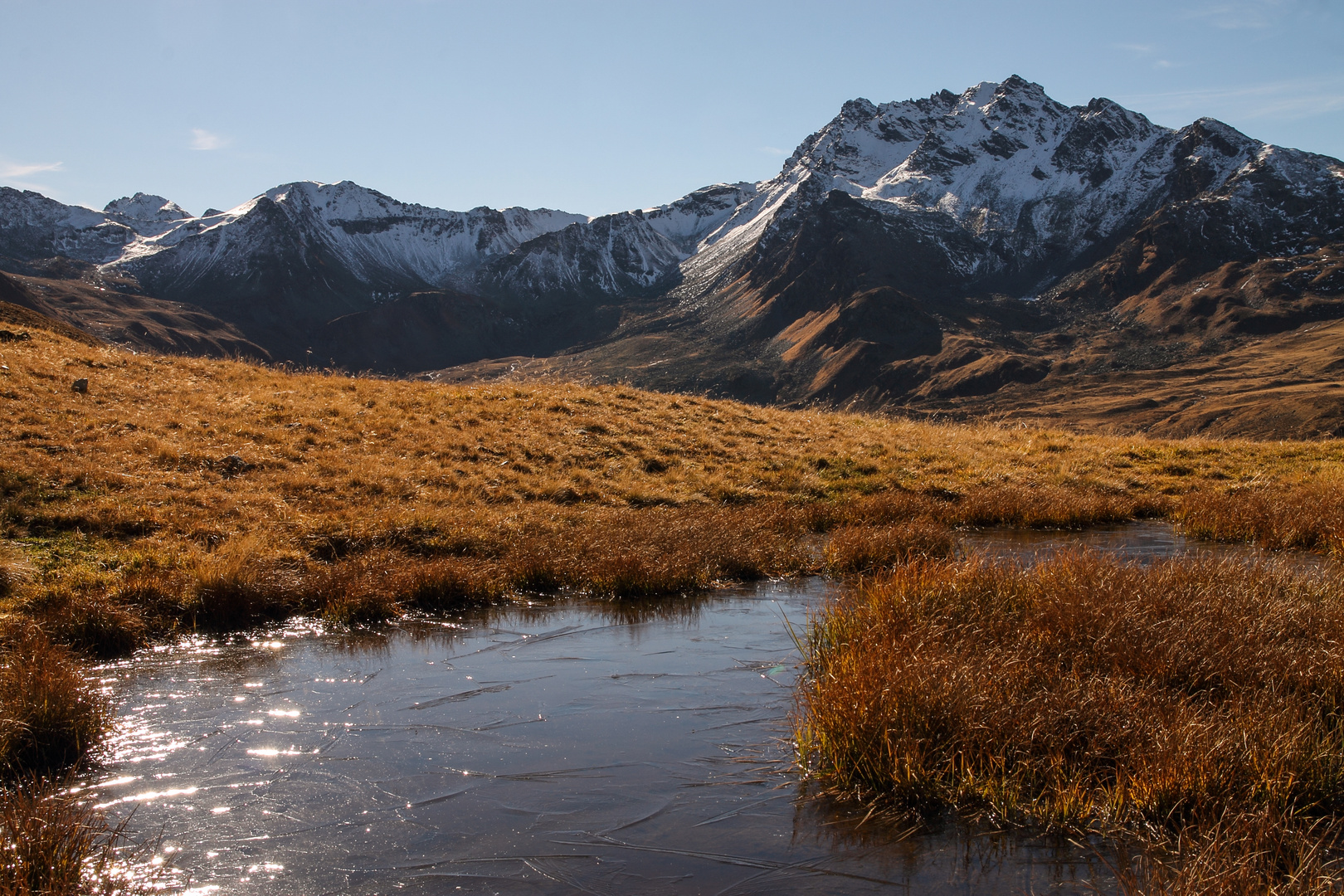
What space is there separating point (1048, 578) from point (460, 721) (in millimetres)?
7337

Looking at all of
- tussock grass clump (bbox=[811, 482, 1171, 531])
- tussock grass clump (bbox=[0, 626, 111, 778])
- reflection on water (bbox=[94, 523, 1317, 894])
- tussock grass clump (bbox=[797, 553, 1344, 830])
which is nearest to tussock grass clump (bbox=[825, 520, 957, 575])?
tussock grass clump (bbox=[811, 482, 1171, 531])

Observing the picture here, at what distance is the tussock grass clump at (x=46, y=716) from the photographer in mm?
7051

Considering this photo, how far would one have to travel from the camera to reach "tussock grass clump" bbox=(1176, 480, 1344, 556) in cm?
1625

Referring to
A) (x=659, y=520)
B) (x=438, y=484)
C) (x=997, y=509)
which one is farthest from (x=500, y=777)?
(x=997, y=509)

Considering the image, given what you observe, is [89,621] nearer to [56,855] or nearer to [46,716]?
[46,716]

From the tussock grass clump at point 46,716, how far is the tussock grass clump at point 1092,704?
6491 mm

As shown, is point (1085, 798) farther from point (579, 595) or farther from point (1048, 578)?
point (579, 595)

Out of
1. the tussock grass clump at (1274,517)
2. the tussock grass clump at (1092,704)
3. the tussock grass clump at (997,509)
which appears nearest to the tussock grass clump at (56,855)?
the tussock grass clump at (1092,704)

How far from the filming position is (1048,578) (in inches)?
417

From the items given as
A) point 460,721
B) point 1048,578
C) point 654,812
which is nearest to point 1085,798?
point 654,812

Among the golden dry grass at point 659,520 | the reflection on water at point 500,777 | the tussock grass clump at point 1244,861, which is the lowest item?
the reflection on water at point 500,777

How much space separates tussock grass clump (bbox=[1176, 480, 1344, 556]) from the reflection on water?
12.0 meters

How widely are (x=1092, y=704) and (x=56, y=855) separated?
7627 mm

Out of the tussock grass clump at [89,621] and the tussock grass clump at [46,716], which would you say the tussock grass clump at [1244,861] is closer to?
the tussock grass clump at [46,716]
